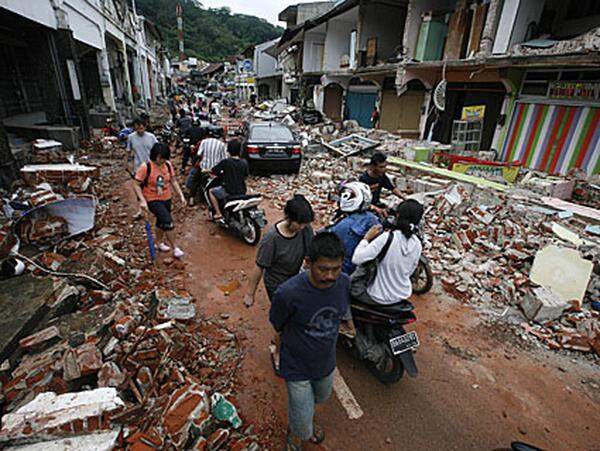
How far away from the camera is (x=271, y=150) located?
Answer: 926 centimetres

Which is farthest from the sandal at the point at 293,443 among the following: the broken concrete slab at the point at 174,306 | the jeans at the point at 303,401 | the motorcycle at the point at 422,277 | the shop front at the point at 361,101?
the shop front at the point at 361,101

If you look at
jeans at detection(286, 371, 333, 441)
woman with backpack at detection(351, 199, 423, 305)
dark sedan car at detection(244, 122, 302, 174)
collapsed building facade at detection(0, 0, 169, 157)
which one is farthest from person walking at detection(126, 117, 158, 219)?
jeans at detection(286, 371, 333, 441)

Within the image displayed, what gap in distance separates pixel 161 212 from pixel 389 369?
379 centimetres

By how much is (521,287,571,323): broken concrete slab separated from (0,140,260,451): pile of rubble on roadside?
361cm

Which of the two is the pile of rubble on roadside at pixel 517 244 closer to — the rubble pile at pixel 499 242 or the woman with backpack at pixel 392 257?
the rubble pile at pixel 499 242

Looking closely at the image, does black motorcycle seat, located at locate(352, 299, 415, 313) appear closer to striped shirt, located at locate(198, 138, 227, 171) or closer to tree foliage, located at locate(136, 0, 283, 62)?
striped shirt, located at locate(198, 138, 227, 171)

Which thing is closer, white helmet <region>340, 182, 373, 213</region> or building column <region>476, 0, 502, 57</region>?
white helmet <region>340, 182, 373, 213</region>

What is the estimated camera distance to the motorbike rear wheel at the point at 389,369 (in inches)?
114

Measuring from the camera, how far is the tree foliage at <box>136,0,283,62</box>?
70.8m

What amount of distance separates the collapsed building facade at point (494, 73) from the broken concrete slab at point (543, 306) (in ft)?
19.0

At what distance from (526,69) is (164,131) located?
519 inches

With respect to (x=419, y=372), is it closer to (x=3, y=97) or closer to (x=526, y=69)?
(x=526, y=69)

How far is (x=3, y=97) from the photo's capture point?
32.1 ft

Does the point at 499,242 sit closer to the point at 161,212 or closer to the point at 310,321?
the point at 310,321
